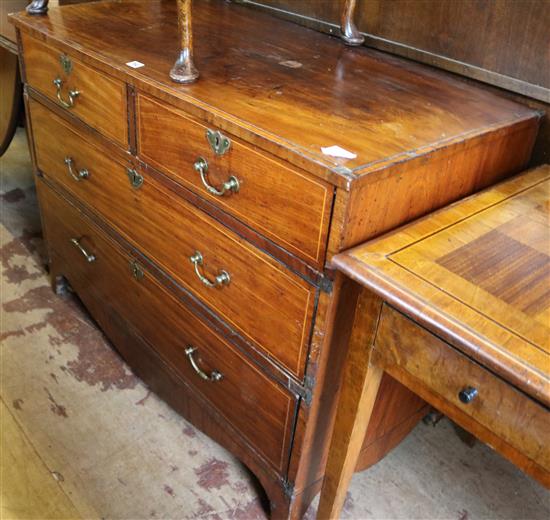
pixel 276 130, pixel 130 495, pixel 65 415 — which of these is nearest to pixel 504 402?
pixel 276 130

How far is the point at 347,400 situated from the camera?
1.16 meters

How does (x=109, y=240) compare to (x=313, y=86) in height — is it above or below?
below

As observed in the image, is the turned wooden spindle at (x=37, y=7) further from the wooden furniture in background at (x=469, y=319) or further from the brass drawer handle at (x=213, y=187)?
the wooden furniture in background at (x=469, y=319)

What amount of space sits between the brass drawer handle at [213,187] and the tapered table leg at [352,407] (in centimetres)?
33

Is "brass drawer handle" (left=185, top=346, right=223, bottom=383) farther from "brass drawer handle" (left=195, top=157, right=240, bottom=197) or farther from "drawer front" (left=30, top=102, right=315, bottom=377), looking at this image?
"brass drawer handle" (left=195, top=157, right=240, bottom=197)

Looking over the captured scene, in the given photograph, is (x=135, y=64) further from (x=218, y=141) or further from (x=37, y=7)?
(x=37, y=7)

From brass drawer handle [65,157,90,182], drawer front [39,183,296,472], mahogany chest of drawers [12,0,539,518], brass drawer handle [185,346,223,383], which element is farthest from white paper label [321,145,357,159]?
brass drawer handle [65,157,90,182]

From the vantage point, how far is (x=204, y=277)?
4.47 feet

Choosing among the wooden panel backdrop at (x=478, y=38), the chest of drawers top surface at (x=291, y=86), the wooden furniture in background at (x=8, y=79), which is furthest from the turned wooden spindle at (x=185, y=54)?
the wooden furniture in background at (x=8, y=79)

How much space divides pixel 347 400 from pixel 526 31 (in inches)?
33.3

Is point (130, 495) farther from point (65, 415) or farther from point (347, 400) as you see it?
point (347, 400)

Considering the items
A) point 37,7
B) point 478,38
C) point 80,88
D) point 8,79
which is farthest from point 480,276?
point 8,79

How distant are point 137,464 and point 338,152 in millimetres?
→ 1058

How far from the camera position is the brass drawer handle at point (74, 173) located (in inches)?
66.3
